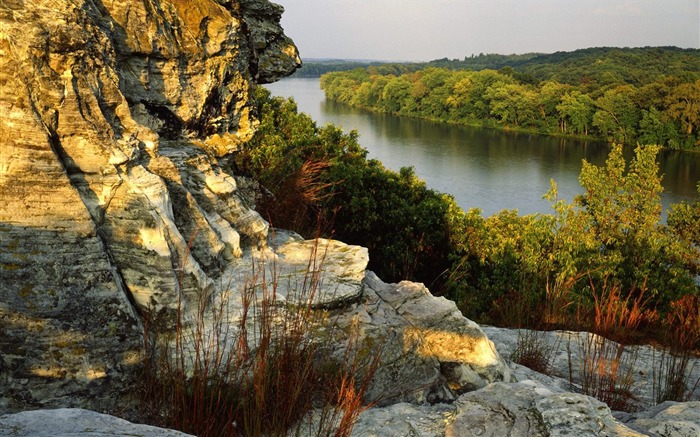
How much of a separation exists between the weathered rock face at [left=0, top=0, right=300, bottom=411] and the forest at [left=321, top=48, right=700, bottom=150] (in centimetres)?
5818

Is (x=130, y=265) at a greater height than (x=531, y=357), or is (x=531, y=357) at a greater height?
(x=130, y=265)

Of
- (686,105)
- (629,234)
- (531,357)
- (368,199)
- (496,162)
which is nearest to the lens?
(531,357)

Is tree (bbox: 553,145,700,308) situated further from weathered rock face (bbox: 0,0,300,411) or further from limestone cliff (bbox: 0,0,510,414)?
weathered rock face (bbox: 0,0,300,411)

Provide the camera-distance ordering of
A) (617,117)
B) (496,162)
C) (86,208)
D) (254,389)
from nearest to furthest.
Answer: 1. (254,389)
2. (86,208)
3. (496,162)
4. (617,117)

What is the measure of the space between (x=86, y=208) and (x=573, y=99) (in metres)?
69.7

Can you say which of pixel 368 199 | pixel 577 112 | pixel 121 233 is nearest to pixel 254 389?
pixel 121 233

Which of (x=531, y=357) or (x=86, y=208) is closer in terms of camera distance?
(x=86, y=208)

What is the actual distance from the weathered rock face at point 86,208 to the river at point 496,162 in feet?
86.3

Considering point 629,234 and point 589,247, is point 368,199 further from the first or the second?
point 629,234

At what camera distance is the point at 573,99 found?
6650cm

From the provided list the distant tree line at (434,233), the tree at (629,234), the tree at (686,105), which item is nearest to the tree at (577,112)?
the tree at (686,105)

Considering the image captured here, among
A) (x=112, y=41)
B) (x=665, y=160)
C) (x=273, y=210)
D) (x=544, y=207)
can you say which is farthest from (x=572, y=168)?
(x=112, y=41)

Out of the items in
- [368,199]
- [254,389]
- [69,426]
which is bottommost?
[368,199]

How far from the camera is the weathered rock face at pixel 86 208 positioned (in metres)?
3.83
